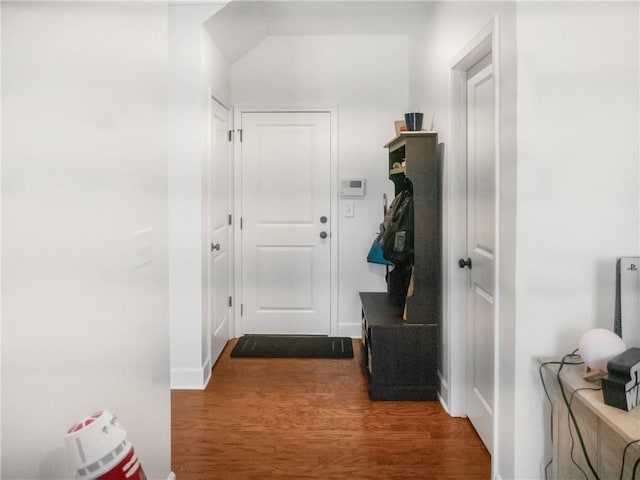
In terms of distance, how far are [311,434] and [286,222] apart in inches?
66.8

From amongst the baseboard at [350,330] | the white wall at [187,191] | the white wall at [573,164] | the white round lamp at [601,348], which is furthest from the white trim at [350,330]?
the white round lamp at [601,348]

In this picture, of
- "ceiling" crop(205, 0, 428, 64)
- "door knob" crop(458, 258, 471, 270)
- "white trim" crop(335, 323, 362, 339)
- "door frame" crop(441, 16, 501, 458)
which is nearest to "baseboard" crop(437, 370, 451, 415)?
"door frame" crop(441, 16, 501, 458)

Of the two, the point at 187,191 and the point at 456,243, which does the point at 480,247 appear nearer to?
the point at 456,243

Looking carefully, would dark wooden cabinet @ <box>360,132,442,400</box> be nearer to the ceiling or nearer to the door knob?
the door knob

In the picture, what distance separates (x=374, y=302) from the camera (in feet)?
9.36

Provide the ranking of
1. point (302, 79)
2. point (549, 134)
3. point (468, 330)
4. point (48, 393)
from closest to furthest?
point (48, 393)
point (549, 134)
point (468, 330)
point (302, 79)

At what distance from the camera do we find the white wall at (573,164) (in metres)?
1.39

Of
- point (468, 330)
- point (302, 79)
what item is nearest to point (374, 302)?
point (468, 330)

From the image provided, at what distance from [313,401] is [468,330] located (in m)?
0.83

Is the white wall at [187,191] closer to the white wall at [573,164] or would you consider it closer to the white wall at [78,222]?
the white wall at [78,222]

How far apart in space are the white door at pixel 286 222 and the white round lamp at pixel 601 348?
7.60 feet

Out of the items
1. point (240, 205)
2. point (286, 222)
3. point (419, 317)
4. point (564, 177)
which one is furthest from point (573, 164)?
point (240, 205)

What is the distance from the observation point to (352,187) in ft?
11.1

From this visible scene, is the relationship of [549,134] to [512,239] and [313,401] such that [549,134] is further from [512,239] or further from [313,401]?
[313,401]
